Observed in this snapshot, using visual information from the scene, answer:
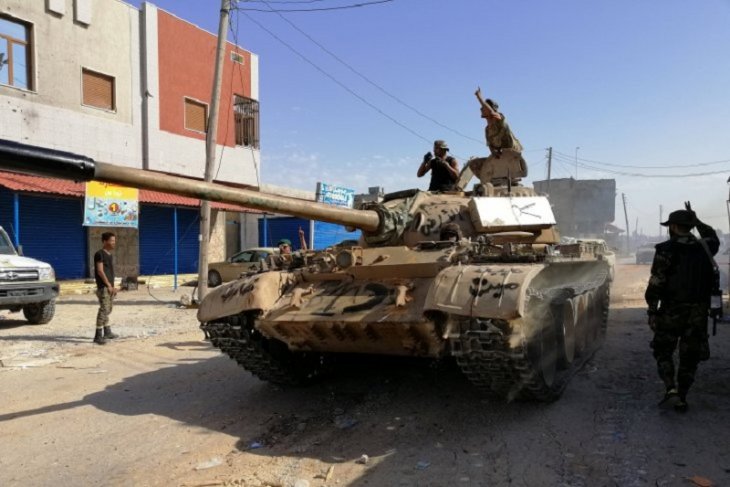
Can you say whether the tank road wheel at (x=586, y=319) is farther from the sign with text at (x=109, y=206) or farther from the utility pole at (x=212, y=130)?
the sign with text at (x=109, y=206)

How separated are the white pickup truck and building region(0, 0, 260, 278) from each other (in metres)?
3.16

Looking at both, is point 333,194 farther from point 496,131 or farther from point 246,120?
point 496,131

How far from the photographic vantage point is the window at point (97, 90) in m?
16.3

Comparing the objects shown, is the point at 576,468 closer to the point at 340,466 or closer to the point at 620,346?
the point at 340,466

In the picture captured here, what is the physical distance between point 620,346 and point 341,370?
3959 millimetres

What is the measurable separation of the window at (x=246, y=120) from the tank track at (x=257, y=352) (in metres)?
17.0

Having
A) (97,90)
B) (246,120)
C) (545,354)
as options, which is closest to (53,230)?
(97,90)

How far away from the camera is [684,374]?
189 inches

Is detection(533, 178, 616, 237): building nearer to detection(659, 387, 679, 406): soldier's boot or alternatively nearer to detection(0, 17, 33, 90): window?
detection(0, 17, 33, 90): window

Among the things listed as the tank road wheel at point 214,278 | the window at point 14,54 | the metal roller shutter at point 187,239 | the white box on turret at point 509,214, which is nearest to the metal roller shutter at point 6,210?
the window at point 14,54

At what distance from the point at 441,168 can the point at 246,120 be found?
15.4m

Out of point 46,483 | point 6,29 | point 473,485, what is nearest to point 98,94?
point 6,29

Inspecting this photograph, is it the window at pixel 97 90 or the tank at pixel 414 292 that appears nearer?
the tank at pixel 414 292

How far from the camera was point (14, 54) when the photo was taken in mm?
14734
